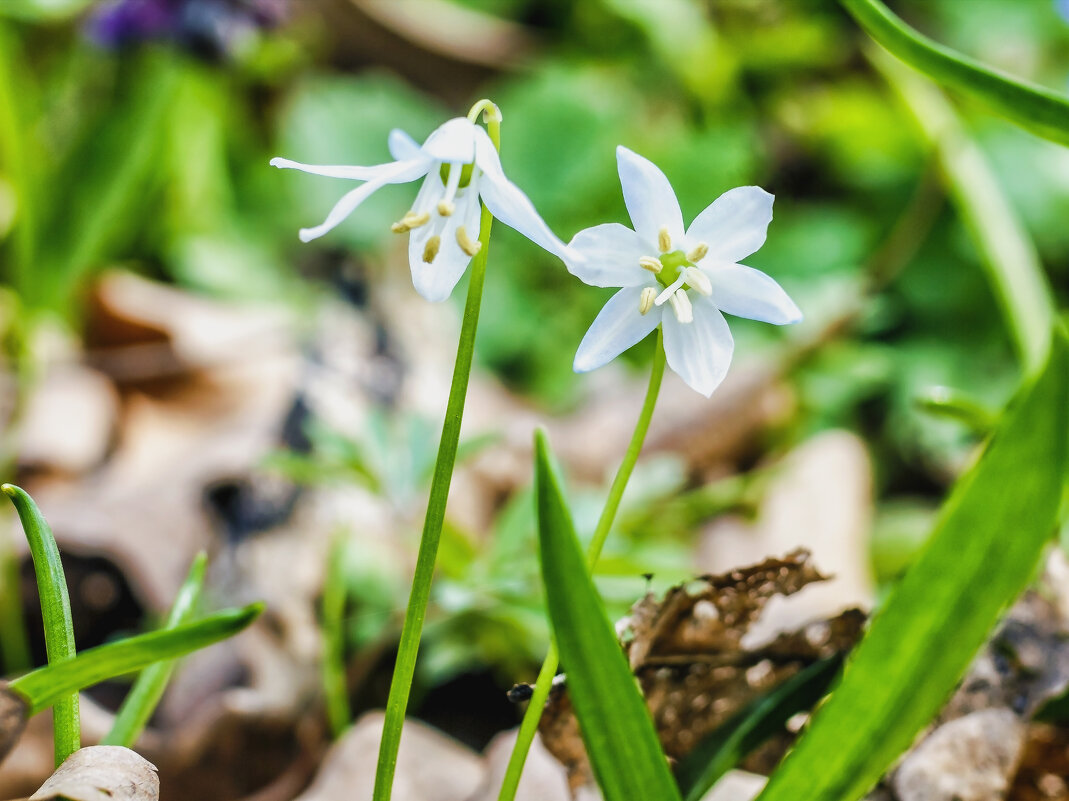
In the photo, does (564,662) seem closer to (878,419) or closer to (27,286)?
(27,286)

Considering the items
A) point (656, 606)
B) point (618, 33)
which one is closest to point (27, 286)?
point (656, 606)

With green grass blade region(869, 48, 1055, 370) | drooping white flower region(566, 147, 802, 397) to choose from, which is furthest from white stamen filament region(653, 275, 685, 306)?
green grass blade region(869, 48, 1055, 370)

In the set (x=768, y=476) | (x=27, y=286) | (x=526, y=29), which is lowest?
(x=768, y=476)

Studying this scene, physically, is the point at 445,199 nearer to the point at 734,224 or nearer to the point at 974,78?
the point at 734,224

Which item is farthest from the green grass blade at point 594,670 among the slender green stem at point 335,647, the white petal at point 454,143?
the slender green stem at point 335,647

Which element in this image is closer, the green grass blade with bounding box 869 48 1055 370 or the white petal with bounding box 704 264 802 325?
the white petal with bounding box 704 264 802 325

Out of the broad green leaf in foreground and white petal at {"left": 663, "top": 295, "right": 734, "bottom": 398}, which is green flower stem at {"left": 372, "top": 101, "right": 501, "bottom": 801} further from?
the broad green leaf in foreground
